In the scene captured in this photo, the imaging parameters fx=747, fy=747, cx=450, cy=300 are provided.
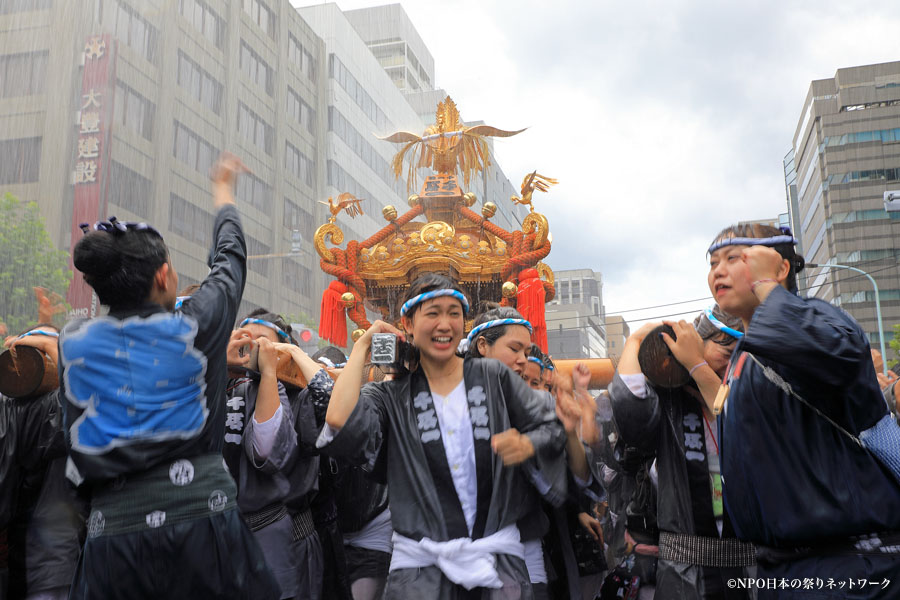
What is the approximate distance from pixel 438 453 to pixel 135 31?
1491 cm

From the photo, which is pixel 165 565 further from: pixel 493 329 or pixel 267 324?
pixel 493 329

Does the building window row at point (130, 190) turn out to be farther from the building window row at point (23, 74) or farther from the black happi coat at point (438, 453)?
the black happi coat at point (438, 453)

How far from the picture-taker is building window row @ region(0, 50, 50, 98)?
13930mm

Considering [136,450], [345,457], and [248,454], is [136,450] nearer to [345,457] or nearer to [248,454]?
[345,457]

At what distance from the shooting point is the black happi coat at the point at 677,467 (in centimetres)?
263

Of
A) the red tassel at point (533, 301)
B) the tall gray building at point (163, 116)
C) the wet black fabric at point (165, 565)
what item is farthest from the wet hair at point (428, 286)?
the tall gray building at point (163, 116)

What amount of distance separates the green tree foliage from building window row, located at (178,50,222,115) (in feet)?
15.1

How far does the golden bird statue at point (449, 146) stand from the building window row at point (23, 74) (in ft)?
31.8

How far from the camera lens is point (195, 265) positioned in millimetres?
18219

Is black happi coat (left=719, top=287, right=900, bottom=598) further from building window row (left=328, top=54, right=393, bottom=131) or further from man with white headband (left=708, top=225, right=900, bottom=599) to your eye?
building window row (left=328, top=54, right=393, bottom=131)

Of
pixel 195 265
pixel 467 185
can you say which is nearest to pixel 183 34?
pixel 195 265

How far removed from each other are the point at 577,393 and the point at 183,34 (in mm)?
15829

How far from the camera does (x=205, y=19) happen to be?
17016 mm

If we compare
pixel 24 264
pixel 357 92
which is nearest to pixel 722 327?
pixel 24 264
